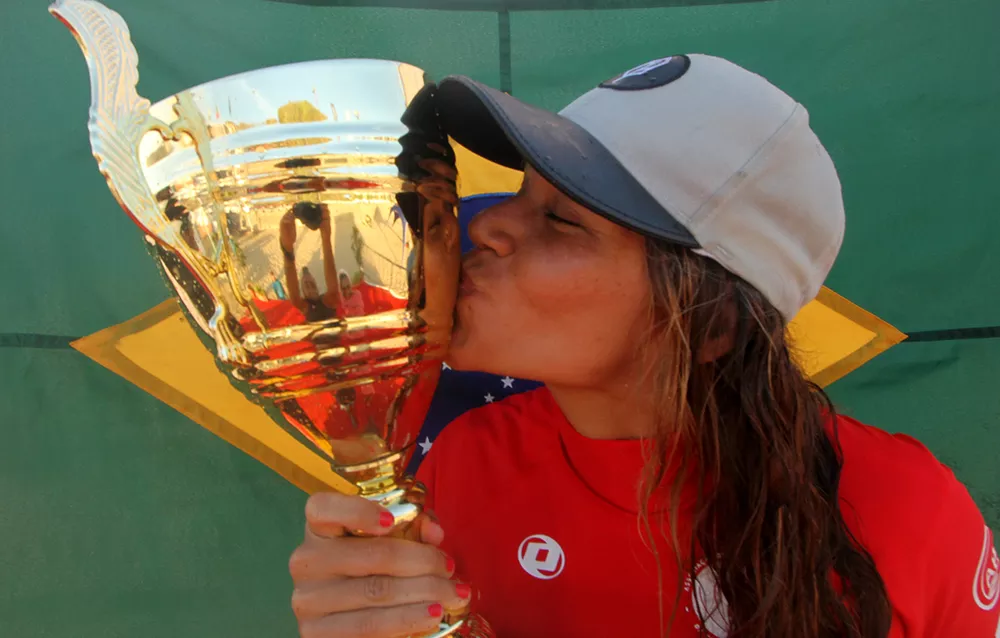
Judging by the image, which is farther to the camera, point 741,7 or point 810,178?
point 741,7

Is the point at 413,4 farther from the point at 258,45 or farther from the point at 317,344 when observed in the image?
the point at 317,344

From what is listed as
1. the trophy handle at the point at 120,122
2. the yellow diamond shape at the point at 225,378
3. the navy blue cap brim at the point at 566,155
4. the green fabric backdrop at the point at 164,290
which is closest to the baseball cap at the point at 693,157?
the navy blue cap brim at the point at 566,155

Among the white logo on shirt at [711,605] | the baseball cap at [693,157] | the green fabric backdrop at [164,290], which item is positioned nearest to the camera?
the baseball cap at [693,157]

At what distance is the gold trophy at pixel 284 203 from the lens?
1.81ft

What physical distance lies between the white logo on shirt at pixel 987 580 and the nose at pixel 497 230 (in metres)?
0.68

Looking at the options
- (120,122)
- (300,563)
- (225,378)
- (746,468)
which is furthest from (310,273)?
(225,378)

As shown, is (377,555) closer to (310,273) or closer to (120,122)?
(310,273)

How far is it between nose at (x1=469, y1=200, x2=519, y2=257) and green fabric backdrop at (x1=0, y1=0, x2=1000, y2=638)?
705 millimetres

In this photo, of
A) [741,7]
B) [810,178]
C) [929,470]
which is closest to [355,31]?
[741,7]

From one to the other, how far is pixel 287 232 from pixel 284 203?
0.02m

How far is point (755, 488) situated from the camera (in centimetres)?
78

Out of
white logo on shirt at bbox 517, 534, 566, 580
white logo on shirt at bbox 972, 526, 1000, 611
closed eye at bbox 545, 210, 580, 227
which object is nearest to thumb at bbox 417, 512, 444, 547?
white logo on shirt at bbox 517, 534, 566, 580

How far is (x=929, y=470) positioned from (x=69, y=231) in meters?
1.41

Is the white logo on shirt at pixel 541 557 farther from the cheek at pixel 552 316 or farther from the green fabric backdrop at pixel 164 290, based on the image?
the green fabric backdrop at pixel 164 290
